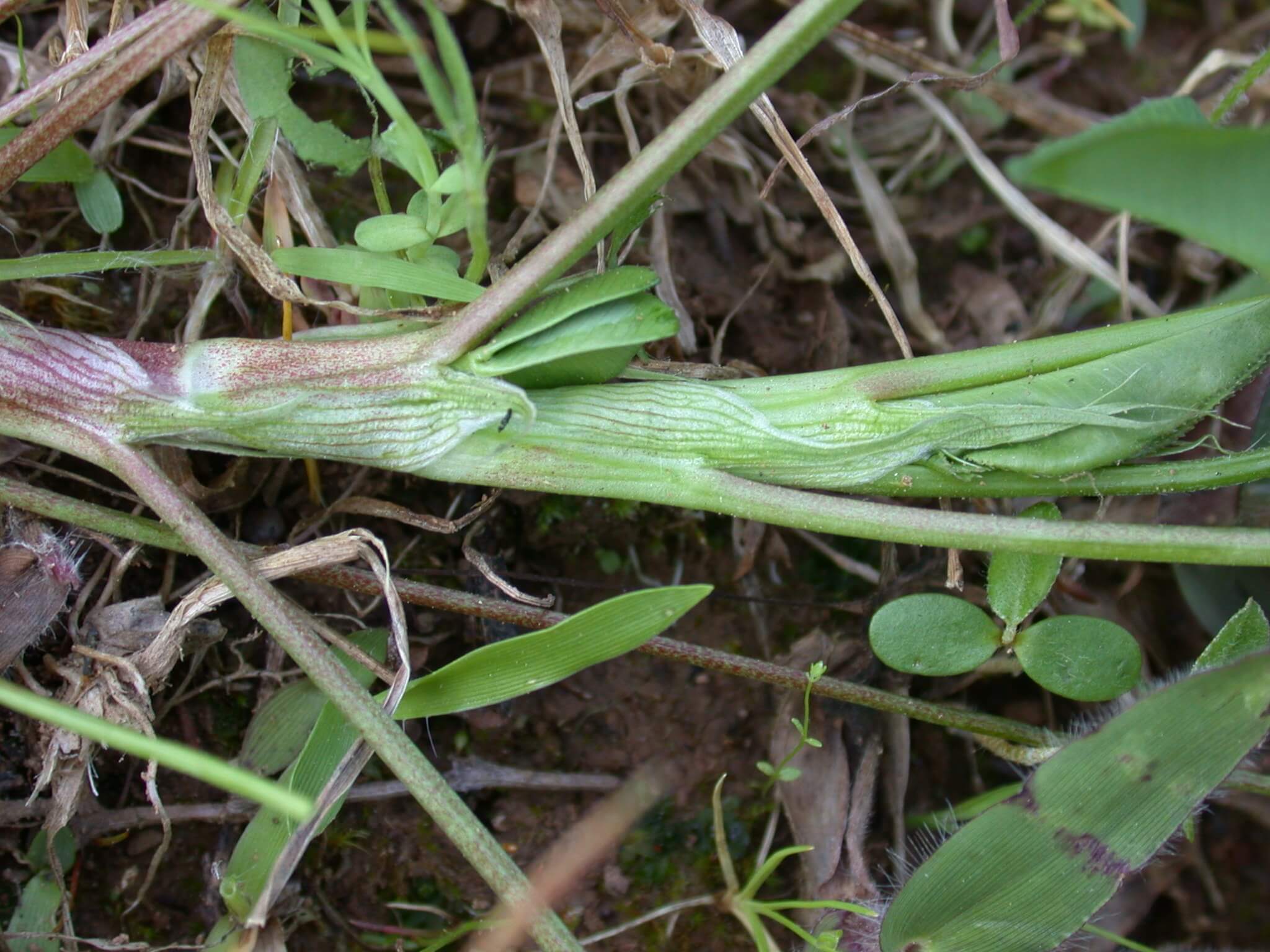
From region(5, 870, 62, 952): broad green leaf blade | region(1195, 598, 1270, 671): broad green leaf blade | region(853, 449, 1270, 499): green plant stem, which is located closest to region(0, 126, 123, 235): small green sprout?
region(5, 870, 62, 952): broad green leaf blade

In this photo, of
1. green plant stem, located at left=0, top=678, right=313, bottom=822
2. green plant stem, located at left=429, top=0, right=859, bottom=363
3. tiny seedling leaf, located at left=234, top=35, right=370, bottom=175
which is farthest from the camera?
tiny seedling leaf, located at left=234, top=35, right=370, bottom=175

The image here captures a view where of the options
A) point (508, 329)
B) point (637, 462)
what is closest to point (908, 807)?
point (637, 462)

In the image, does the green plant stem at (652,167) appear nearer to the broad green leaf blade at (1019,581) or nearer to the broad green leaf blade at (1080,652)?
the broad green leaf blade at (1019,581)

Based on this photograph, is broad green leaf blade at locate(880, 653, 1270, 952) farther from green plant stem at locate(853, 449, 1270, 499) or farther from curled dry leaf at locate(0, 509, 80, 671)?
curled dry leaf at locate(0, 509, 80, 671)

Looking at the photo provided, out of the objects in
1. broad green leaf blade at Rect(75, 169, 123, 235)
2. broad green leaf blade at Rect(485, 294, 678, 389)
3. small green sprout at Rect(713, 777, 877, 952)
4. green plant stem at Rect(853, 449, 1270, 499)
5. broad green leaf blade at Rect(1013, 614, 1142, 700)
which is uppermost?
broad green leaf blade at Rect(75, 169, 123, 235)

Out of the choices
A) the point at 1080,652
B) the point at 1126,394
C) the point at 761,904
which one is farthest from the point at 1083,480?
the point at 761,904

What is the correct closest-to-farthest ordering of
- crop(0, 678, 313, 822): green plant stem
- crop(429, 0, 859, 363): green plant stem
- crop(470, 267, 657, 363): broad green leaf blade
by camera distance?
1. crop(0, 678, 313, 822): green plant stem
2. crop(429, 0, 859, 363): green plant stem
3. crop(470, 267, 657, 363): broad green leaf blade

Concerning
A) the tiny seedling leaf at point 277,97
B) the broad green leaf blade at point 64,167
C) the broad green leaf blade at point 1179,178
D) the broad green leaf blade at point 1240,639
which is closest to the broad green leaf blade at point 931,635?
the broad green leaf blade at point 1240,639
